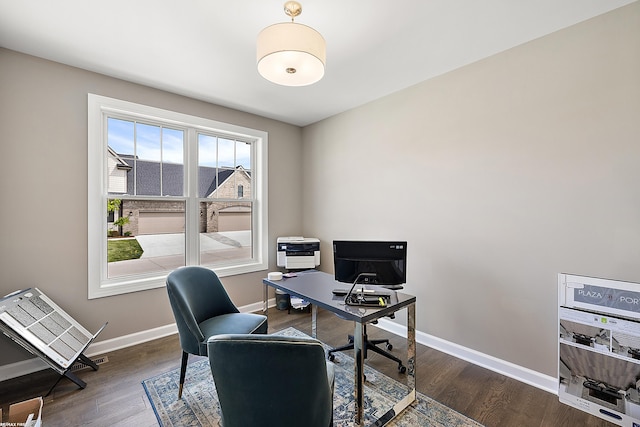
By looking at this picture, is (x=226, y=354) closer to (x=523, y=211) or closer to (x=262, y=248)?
(x=523, y=211)

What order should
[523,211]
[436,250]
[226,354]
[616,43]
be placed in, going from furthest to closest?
[436,250] → [523,211] → [616,43] → [226,354]

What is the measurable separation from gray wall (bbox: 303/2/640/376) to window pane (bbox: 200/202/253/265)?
177 centimetres

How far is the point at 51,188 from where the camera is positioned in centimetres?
250

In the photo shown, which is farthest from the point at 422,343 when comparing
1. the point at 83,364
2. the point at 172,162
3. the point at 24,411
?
the point at 172,162

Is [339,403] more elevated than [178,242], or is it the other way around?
[178,242]

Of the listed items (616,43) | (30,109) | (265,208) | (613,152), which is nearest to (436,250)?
(613,152)

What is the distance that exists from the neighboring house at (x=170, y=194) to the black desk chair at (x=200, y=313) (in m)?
1.21

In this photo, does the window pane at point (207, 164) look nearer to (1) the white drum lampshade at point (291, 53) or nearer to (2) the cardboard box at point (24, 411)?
(1) the white drum lampshade at point (291, 53)

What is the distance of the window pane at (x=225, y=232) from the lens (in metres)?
3.55

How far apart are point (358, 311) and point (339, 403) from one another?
0.81 metres

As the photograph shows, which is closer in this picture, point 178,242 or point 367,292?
point 367,292

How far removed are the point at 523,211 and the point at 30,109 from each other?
4.24 meters

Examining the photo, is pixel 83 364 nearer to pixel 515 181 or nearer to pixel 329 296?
pixel 329 296

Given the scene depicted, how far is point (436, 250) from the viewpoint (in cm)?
284
